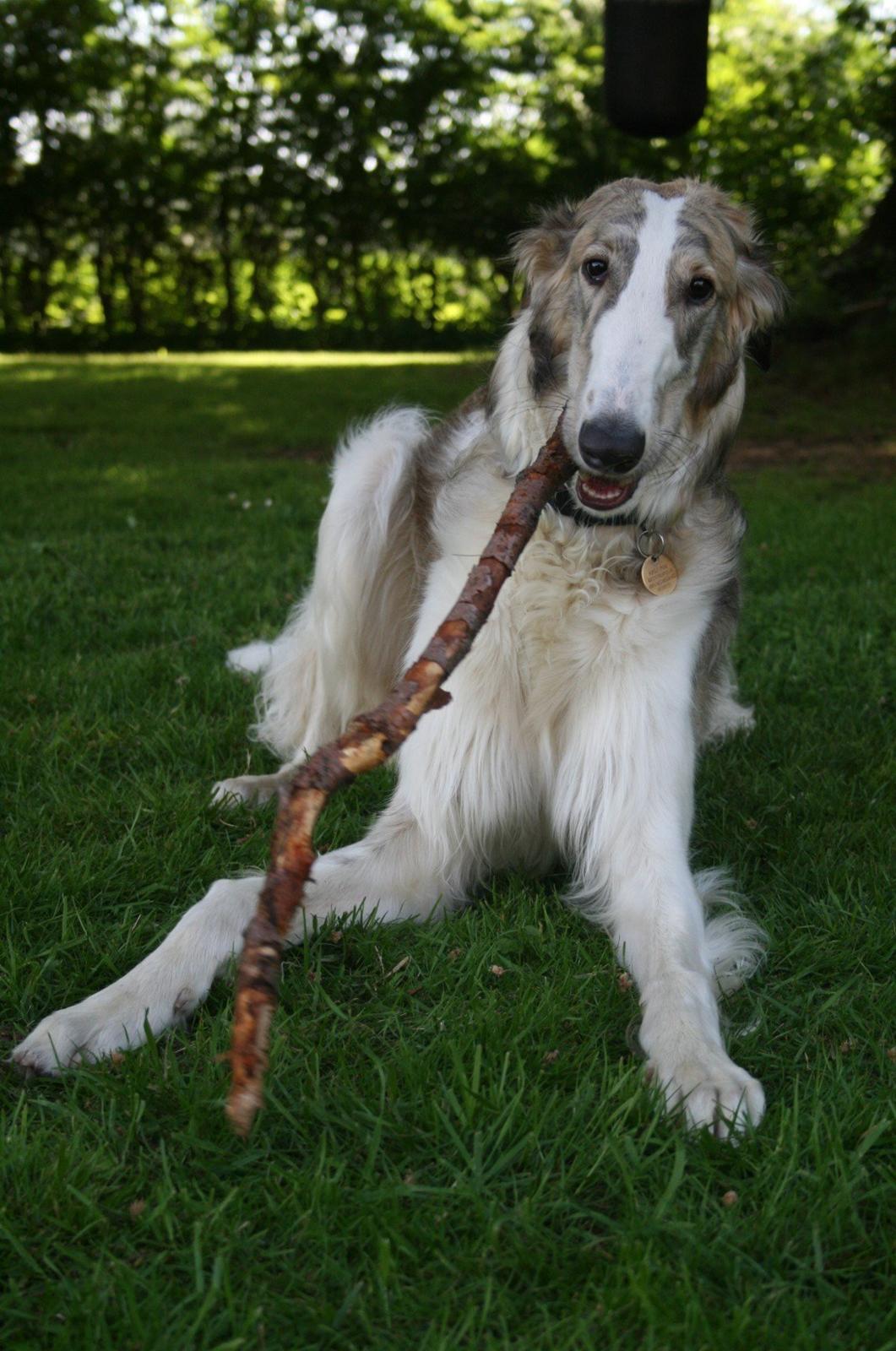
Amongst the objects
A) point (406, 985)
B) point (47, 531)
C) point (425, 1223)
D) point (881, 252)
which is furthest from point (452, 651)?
point (881, 252)

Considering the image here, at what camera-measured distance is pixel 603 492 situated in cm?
290

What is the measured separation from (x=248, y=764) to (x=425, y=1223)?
89.6 inches

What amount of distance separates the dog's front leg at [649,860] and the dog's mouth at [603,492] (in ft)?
1.71

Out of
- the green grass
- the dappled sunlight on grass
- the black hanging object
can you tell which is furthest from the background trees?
the green grass

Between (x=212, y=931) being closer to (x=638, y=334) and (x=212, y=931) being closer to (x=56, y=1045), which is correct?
(x=56, y=1045)

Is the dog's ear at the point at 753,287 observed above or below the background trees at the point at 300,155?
above

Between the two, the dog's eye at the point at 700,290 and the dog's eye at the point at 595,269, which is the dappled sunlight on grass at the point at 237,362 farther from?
the dog's eye at the point at 700,290

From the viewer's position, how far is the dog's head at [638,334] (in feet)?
9.01

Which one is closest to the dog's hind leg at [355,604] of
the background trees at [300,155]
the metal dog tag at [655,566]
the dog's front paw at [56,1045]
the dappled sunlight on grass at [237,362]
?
the metal dog tag at [655,566]

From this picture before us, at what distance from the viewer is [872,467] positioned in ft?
33.7

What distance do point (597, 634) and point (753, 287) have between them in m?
0.96

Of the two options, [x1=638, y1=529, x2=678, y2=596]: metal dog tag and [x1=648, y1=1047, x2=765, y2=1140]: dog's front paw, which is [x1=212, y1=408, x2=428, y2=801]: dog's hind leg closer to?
[x1=638, y1=529, x2=678, y2=596]: metal dog tag

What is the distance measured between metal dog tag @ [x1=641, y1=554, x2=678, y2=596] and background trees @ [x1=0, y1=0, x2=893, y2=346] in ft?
85.3

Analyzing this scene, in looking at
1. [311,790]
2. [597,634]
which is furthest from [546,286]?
[311,790]
